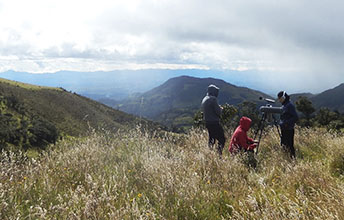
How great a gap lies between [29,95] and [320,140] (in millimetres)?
65067

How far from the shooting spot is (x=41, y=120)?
39.9m

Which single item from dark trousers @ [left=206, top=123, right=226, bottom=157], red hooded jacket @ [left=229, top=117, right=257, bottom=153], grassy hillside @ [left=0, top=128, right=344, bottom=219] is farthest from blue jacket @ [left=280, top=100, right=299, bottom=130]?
dark trousers @ [left=206, top=123, right=226, bottom=157]

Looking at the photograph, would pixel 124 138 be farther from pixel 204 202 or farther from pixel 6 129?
pixel 6 129

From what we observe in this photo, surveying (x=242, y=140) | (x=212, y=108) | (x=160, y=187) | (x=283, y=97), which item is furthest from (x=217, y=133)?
(x=160, y=187)

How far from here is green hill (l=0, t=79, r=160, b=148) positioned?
28.6m

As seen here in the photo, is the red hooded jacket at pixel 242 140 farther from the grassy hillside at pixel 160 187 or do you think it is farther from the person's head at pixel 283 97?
the person's head at pixel 283 97

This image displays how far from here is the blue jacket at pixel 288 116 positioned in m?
6.23

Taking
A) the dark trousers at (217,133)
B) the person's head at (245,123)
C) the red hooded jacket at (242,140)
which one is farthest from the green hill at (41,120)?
the person's head at (245,123)

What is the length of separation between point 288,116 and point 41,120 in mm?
40931

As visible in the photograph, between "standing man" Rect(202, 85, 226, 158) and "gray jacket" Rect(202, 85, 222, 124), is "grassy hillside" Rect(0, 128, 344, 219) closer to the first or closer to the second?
"standing man" Rect(202, 85, 226, 158)

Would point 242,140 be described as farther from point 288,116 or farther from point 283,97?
point 283,97

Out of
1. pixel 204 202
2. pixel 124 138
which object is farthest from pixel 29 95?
pixel 204 202

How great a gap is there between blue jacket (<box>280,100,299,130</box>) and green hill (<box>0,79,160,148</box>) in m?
3.81

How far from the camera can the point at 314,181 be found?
11.3ft
